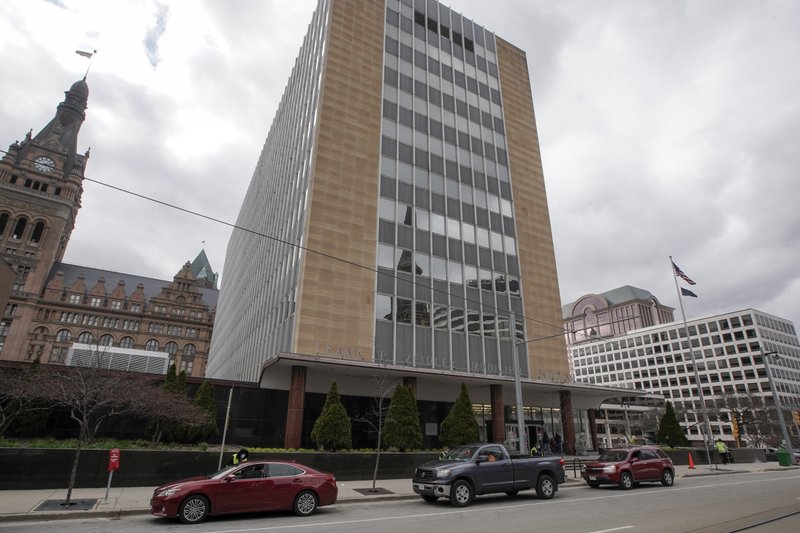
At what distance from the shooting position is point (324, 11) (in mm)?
37625

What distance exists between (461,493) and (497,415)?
→ 1511 cm

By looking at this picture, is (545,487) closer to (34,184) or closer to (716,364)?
(716,364)

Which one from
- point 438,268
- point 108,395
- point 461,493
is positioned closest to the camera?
point 461,493

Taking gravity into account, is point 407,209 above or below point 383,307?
above

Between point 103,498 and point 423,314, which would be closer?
point 103,498

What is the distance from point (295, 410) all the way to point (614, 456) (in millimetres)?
14993

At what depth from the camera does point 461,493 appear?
13984 millimetres

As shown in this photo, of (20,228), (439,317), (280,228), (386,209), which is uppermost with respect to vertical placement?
(20,228)

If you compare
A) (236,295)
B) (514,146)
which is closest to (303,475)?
(514,146)

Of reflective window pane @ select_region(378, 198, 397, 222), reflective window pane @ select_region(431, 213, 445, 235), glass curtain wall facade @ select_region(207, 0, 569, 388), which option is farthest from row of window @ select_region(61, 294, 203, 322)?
reflective window pane @ select_region(431, 213, 445, 235)

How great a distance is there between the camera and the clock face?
103m

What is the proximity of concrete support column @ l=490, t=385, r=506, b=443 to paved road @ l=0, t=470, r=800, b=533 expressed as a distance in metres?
12.2

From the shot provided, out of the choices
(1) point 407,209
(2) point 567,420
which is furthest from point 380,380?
(2) point 567,420

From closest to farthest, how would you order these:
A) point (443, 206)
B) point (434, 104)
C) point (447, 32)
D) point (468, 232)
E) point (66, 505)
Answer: point (66, 505) → point (443, 206) → point (468, 232) → point (434, 104) → point (447, 32)
